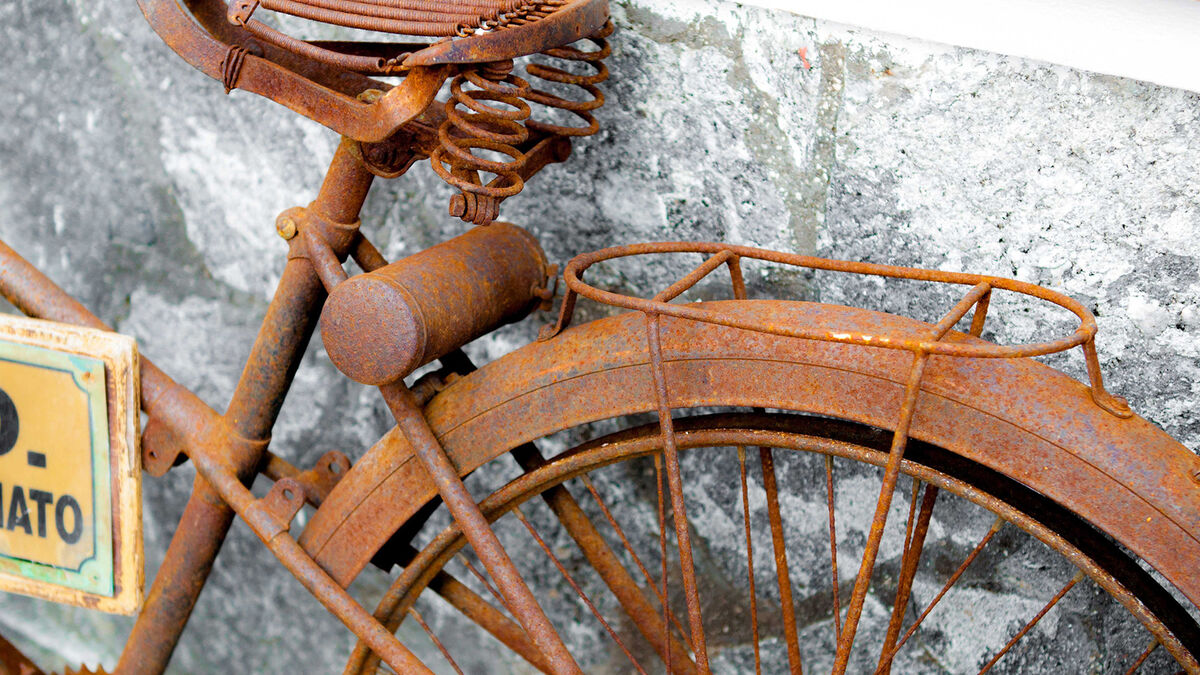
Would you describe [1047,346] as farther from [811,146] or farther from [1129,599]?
[811,146]

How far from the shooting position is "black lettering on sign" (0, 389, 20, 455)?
1.05 metres

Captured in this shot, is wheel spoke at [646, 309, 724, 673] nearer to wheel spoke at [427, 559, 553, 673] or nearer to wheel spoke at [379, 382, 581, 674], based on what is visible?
wheel spoke at [379, 382, 581, 674]

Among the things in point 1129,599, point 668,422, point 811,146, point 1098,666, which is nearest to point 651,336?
point 668,422

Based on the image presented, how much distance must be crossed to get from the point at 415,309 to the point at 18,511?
58cm

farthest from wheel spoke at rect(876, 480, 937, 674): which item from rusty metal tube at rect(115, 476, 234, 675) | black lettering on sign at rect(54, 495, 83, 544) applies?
black lettering on sign at rect(54, 495, 83, 544)

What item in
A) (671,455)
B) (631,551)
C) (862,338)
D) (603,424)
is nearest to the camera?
(862,338)

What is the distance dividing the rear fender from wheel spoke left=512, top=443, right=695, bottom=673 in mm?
120

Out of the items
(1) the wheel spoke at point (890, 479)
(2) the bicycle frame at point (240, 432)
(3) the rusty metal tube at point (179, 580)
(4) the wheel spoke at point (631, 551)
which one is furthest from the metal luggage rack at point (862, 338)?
(3) the rusty metal tube at point (179, 580)

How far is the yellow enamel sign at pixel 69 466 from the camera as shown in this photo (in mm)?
1010

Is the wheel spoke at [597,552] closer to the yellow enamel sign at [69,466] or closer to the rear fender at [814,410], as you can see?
the rear fender at [814,410]

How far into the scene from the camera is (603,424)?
1.19 meters

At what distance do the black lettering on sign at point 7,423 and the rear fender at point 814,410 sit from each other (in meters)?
0.35

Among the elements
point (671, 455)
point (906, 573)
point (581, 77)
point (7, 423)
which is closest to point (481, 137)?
point (581, 77)

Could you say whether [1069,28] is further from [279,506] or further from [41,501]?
[41,501]
